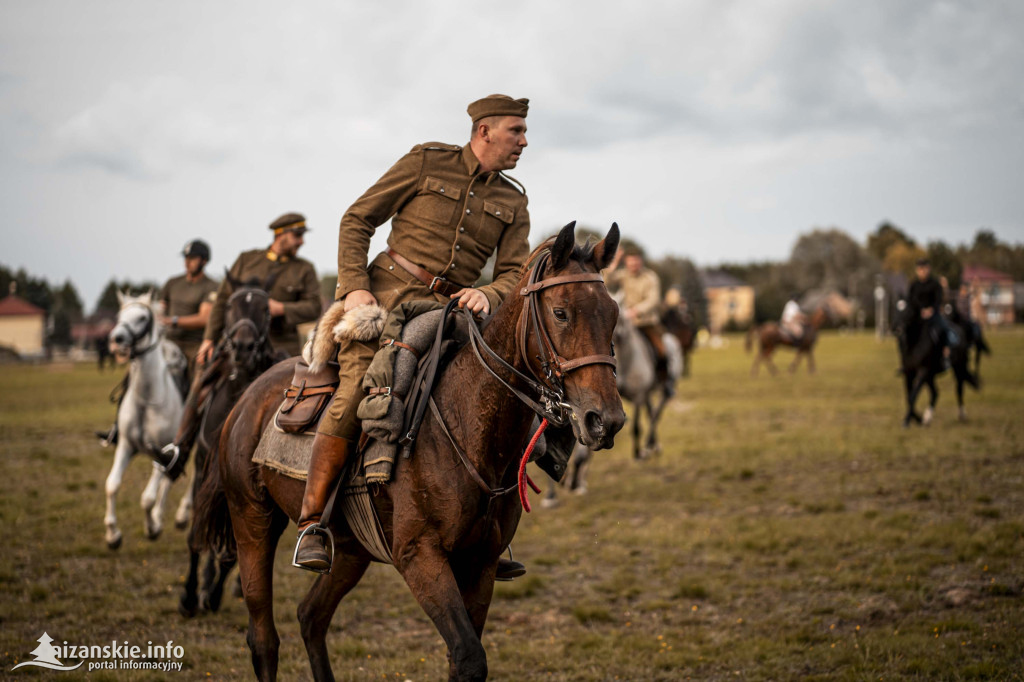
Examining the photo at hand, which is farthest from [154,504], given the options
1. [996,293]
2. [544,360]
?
[996,293]

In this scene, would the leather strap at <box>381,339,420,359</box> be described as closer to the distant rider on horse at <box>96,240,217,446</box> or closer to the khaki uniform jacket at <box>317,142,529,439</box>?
the khaki uniform jacket at <box>317,142,529,439</box>

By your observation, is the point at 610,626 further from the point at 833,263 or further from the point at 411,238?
the point at 833,263

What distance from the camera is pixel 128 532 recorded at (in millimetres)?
9727

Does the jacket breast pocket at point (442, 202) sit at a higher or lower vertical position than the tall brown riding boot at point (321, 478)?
higher

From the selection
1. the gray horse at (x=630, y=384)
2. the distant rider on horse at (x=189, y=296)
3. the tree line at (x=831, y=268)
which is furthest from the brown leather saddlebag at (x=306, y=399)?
the tree line at (x=831, y=268)

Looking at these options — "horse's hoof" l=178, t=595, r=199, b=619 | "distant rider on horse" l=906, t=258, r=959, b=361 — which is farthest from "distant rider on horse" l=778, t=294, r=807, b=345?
"horse's hoof" l=178, t=595, r=199, b=619

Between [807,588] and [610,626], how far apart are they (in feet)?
6.52

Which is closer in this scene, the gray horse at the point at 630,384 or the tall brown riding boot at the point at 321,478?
the tall brown riding boot at the point at 321,478

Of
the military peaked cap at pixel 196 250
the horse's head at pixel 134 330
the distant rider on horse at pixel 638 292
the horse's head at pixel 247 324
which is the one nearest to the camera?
the horse's head at pixel 247 324

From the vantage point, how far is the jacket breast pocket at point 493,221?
4422 millimetres

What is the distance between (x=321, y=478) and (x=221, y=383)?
3886 mm

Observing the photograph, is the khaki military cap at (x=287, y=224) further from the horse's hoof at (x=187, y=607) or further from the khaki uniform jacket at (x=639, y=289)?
the khaki uniform jacket at (x=639, y=289)

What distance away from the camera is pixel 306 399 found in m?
4.60

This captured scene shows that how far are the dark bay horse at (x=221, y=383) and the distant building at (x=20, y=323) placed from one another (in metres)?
7.49
